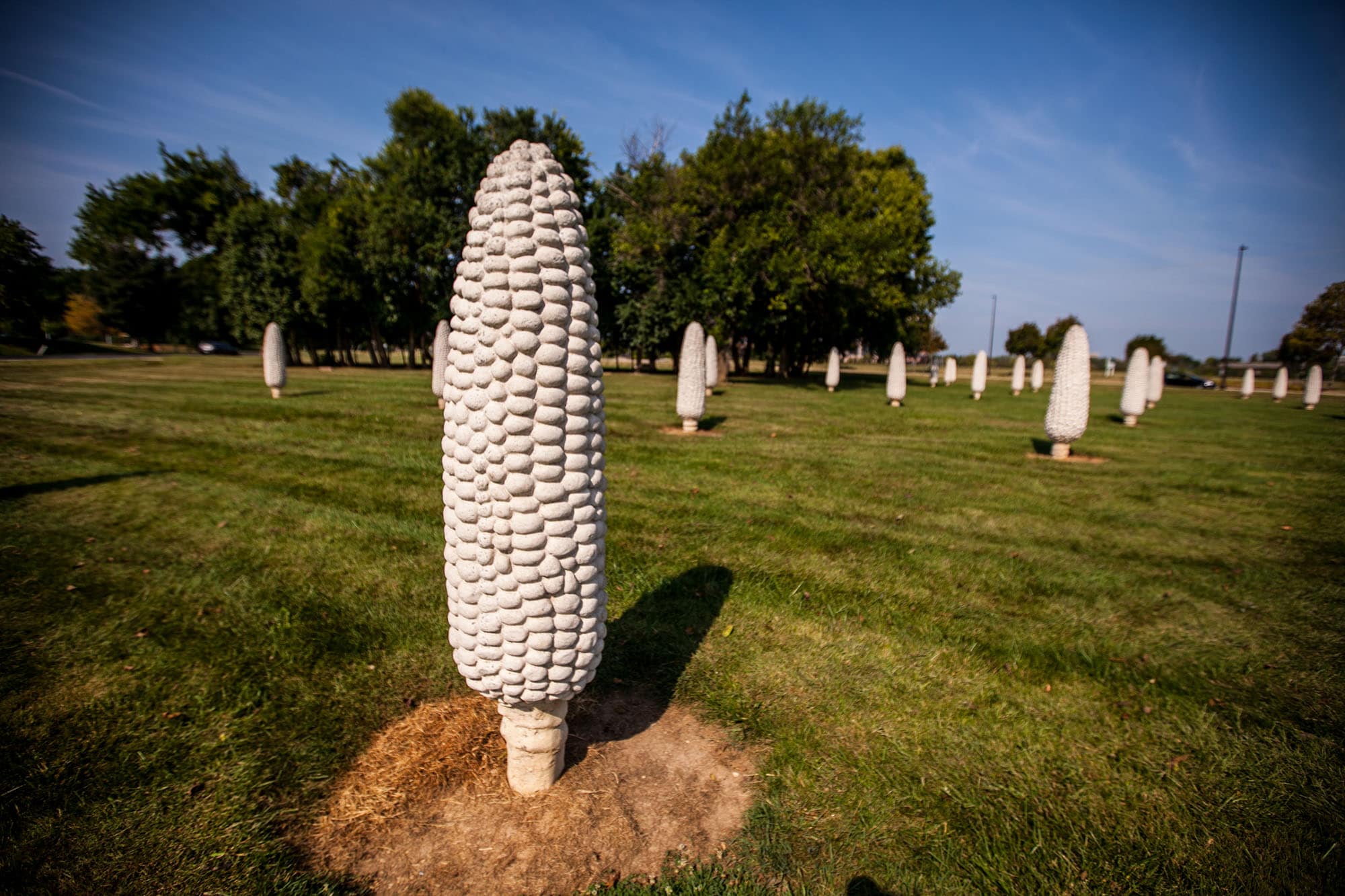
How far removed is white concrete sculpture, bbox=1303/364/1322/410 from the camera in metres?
22.4

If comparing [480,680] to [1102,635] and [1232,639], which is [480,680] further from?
[1232,639]

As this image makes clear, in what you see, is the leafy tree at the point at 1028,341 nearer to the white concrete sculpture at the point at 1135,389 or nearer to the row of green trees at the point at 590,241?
the row of green trees at the point at 590,241

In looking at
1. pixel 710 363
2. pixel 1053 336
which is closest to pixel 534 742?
pixel 710 363

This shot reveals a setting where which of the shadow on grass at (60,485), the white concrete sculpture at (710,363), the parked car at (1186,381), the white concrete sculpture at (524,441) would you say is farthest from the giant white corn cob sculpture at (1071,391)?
the parked car at (1186,381)

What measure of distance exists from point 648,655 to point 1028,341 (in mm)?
77923

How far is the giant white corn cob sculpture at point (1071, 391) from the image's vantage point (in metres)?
10.5

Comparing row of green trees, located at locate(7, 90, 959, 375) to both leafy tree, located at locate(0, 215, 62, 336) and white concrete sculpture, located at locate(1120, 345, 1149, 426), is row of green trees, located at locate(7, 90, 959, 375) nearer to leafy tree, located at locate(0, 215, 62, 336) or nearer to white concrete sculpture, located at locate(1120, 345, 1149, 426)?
white concrete sculpture, located at locate(1120, 345, 1149, 426)

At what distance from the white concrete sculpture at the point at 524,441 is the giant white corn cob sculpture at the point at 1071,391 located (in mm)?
10868

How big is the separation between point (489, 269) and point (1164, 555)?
759 cm

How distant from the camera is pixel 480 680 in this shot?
8.38 feet

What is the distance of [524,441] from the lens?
231cm

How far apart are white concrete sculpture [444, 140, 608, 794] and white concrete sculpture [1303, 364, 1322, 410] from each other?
3249 cm

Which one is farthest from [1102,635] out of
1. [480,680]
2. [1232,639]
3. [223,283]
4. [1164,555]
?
[223,283]

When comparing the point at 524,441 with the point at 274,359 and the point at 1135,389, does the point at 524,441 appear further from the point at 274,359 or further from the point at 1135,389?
the point at 1135,389
